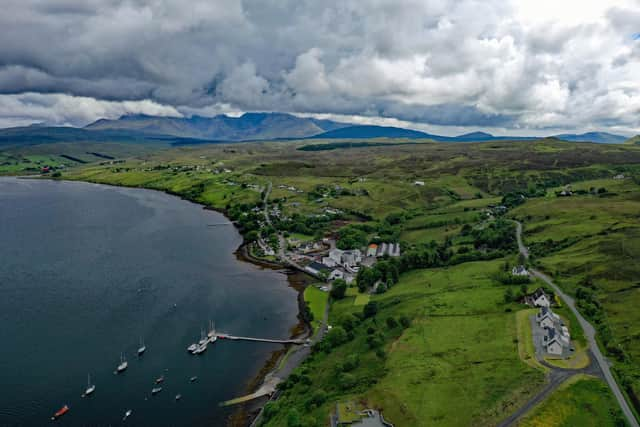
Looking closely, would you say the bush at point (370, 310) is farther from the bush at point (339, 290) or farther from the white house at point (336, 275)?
the white house at point (336, 275)

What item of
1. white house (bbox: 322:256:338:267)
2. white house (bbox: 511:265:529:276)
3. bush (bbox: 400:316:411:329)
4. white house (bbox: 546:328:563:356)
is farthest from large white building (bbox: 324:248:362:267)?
white house (bbox: 546:328:563:356)

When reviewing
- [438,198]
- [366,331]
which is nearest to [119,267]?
[366,331]

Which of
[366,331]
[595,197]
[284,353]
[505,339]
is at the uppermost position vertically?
[595,197]

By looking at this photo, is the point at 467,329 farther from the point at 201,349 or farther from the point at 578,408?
the point at 201,349

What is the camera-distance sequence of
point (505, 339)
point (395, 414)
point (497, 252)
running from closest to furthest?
point (395, 414) < point (505, 339) < point (497, 252)

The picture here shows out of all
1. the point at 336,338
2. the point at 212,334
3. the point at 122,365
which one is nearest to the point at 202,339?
the point at 212,334

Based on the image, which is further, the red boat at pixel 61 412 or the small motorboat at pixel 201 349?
the small motorboat at pixel 201 349

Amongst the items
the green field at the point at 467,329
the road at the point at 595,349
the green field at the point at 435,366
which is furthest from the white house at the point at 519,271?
the green field at the point at 435,366

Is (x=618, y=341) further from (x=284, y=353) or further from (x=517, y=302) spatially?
(x=284, y=353)
